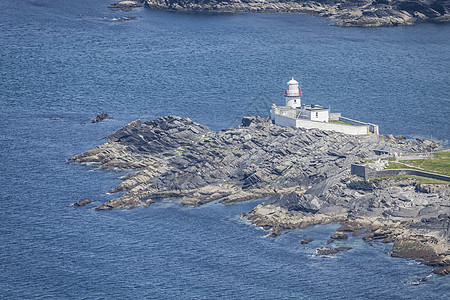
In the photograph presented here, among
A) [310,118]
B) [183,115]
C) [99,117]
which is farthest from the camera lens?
[183,115]

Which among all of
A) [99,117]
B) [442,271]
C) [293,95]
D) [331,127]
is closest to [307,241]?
[442,271]

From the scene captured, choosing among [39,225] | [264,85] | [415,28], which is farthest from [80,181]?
[415,28]

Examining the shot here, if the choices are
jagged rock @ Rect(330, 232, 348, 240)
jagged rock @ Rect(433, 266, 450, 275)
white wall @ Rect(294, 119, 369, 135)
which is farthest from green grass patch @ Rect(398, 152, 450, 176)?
jagged rock @ Rect(433, 266, 450, 275)

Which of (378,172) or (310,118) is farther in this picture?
(310,118)

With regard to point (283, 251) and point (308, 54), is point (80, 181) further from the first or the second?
point (308, 54)

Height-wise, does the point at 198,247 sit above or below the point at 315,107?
below

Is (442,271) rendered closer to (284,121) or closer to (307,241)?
(307,241)
